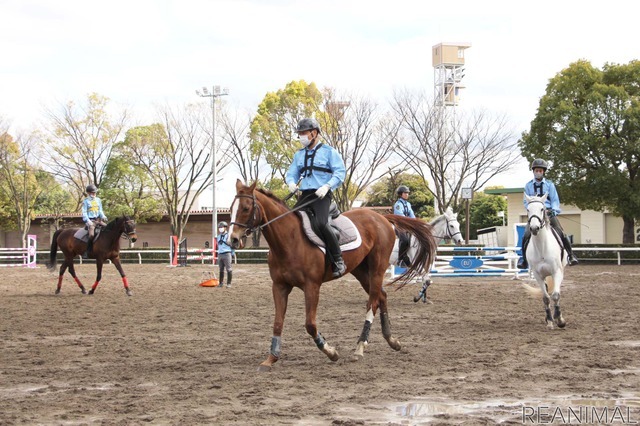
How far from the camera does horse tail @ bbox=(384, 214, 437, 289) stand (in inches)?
377

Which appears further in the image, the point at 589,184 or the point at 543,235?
the point at 589,184

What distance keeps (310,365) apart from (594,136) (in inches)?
1198

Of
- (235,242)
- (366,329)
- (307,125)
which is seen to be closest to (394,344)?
(366,329)

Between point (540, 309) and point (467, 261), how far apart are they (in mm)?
9359

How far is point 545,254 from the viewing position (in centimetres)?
1056

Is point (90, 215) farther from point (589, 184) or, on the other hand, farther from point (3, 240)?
point (3, 240)

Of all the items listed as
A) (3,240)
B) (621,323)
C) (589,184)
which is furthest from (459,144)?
(3,240)

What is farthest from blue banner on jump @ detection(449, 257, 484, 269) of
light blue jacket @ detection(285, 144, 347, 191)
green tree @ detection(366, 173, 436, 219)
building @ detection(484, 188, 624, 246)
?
green tree @ detection(366, 173, 436, 219)

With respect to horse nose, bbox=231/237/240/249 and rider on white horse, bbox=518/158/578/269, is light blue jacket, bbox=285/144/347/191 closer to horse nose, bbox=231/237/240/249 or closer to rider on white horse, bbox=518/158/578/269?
horse nose, bbox=231/237/240/249

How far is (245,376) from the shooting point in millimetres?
6770

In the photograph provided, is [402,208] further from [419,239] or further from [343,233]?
[343,233]

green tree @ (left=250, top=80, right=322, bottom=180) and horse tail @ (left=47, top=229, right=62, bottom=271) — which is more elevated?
green tree @ (left=250, top=80, right=322, bottom=180)

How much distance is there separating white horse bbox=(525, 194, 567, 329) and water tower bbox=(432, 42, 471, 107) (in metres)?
31.8

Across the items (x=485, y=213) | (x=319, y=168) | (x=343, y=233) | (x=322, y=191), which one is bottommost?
(x=343, y=233)
